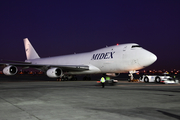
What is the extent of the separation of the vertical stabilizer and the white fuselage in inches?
610

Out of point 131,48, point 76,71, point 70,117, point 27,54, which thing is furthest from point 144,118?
point 27,54

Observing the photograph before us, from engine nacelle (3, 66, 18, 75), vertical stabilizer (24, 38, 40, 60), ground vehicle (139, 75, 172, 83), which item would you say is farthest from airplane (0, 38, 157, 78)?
vertical stabilizer (24, 38, 40, 60)

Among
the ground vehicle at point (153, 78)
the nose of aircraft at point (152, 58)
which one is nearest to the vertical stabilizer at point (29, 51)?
the ground vehicle at point (153, 78)

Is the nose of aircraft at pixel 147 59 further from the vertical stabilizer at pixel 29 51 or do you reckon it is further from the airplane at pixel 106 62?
the vertical stabilizer at pixel 29 51

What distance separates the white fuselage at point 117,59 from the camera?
25516 mm

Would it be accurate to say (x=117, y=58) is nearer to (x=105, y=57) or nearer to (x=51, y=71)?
(x=105, y=57)

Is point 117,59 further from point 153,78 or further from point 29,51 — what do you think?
point 29,51

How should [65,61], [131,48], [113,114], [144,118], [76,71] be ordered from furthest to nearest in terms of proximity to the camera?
[65,61] < [76,71] < [131,48] < [113,114] < [144,118]

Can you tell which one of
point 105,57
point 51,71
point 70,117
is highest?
point 105,57

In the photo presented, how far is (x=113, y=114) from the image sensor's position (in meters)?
6.75

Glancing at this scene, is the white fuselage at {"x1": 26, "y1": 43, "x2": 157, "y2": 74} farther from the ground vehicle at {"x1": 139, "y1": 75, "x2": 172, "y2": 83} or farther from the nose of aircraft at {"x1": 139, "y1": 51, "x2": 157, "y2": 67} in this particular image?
the ground vehicle at {"x1": 139, "y1": 75, "x2": 172, "y2": 83}

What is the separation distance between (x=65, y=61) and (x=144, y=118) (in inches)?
1235

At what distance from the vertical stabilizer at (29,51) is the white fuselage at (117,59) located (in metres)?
15.5

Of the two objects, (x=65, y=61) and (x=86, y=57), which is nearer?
(x=86, y=57)
